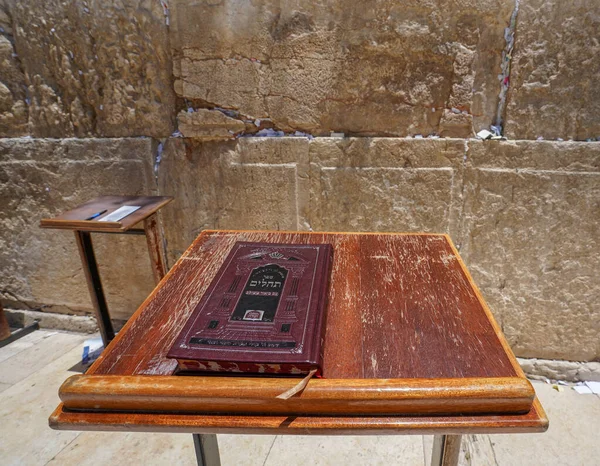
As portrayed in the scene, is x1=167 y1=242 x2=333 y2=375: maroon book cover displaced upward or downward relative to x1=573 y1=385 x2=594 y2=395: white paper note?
upward

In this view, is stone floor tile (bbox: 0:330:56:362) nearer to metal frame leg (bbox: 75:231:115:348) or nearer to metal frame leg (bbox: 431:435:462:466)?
metal frame leg (bbox: 75:231:115:348)

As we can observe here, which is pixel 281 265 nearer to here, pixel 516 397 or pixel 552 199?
pixel 516 397

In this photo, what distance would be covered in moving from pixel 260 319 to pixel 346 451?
1364mm

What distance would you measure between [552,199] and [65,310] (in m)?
3.13

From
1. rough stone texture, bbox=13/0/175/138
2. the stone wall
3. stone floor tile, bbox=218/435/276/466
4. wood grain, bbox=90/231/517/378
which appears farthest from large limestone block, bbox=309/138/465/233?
stone floor tile, bbox=218/435/276/466

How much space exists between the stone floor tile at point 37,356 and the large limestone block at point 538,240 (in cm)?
261

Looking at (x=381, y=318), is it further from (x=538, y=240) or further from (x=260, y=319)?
(x=538, y=240)

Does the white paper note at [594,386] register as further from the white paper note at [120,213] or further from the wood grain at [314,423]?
the white paper note at [120,213]

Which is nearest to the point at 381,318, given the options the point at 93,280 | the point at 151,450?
the point at 151,450

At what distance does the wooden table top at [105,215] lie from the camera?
70.9 inches

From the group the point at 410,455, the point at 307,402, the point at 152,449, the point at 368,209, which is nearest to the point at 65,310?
the point at 152,449

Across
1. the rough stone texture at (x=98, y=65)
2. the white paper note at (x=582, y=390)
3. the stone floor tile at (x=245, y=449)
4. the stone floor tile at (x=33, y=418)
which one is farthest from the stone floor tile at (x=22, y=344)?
the white paper note at (x=582, y=390)

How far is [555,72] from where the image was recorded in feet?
6.17

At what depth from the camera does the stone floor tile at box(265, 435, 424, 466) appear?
1865 mm
